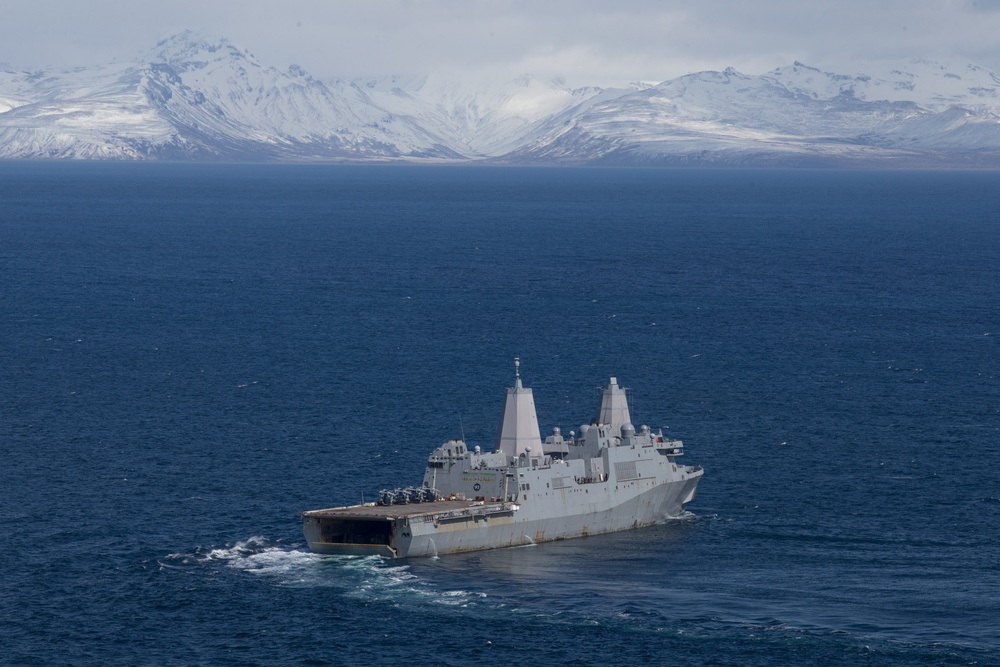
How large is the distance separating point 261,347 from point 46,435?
4316 cm

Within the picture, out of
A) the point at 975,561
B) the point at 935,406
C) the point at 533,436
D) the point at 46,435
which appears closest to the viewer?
the point at 975,561

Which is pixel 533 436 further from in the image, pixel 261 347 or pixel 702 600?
pixel 261 347

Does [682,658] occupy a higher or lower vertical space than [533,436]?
lower

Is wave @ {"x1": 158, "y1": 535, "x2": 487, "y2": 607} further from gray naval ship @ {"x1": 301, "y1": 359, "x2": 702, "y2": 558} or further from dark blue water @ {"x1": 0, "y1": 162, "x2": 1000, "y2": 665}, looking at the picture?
gray naval ship @ {"x1": 301, "y1": 359, "x2": 702, "y2": 558}

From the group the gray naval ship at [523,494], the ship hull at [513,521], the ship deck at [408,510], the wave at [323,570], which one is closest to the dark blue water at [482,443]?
the wave at [323,570]

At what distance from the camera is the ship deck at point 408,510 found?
92.9 meters

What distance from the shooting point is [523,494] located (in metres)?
98.4

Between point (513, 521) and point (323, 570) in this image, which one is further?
point (513, 521)

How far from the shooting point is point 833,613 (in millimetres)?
81812

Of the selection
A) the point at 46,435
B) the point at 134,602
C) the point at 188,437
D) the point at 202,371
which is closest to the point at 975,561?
the point at 134,602

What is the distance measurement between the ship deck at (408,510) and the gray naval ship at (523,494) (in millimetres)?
61

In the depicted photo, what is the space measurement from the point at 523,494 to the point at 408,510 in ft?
24.3

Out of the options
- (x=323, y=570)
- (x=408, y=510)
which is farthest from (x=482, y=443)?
(x=323, y=570)

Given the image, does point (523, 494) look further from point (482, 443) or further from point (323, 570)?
point (482, 443)
